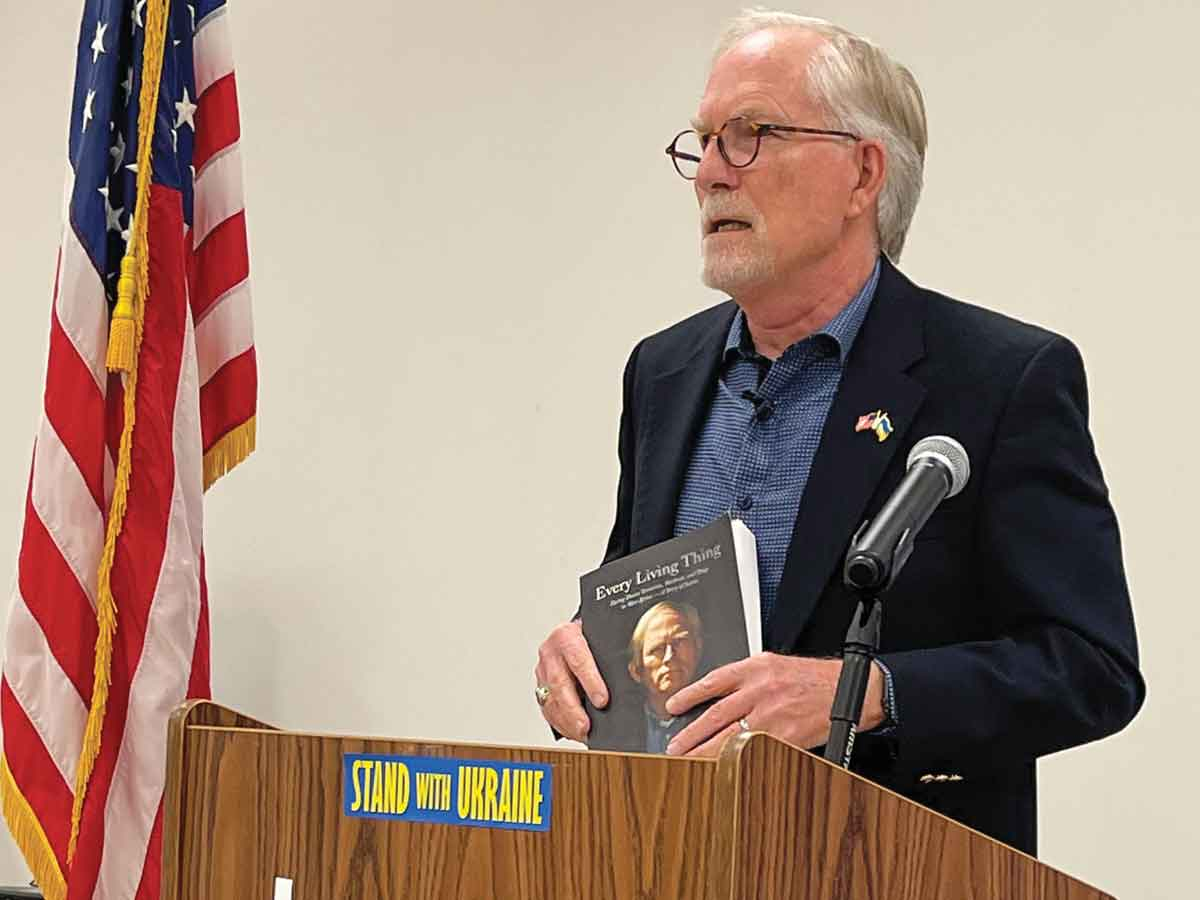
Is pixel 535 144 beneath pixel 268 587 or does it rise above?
above

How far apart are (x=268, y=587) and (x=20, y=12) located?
1685 mm

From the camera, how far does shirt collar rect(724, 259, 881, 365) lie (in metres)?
1.97

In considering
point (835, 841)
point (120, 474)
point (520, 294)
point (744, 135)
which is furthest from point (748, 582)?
point (520, 294)

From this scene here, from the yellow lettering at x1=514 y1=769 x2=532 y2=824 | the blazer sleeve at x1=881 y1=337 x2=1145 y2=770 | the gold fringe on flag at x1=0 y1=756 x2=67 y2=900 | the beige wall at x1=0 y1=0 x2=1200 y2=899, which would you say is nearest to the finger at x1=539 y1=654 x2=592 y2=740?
the blazer sleeve at x1=881 y1=337 x2=1145 y2=770

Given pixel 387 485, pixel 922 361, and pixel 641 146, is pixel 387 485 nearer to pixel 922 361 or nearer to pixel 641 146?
pixel 641 146

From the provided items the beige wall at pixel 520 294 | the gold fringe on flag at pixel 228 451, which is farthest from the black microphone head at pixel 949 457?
the gold fringe on flag at pixel 228 451

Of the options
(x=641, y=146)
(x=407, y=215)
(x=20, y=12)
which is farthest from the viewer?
(x=20, y=12)

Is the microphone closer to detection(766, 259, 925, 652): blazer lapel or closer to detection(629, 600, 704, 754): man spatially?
detection(629, 600, 704, 754): man

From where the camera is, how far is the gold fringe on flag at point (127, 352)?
292 cm

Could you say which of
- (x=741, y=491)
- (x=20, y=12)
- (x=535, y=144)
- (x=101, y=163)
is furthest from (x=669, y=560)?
(x=20, y=12)

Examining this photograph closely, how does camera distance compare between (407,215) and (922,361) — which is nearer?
(922,361)

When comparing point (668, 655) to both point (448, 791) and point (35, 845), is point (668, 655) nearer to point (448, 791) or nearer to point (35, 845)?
point (448, 791)

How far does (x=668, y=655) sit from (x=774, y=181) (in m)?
0.65

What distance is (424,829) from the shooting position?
4.25 feet
